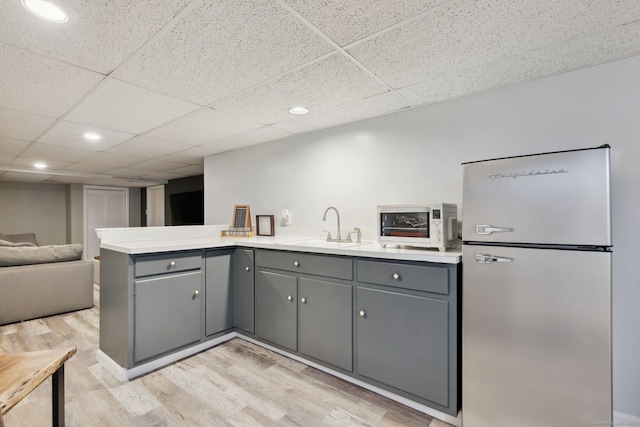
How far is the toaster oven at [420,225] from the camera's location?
2.04 metres

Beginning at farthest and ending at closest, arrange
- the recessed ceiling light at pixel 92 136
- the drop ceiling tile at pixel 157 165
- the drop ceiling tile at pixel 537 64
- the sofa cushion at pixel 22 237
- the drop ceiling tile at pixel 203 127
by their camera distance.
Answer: the sofa cushion at pixel 22 237, the drop ceiling tile at pixel 157 165, the recessed ceiling light at pixel 92 136, the drop ceiling tile at pixel 203 127, the drop ceiling tile at pixel 537 64

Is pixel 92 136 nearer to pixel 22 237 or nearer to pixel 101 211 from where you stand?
pixel 22 237

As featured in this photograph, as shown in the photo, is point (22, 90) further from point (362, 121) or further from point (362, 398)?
point (362, 398)

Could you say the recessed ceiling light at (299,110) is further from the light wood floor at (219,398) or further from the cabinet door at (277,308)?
the light wood floor at (219,398)

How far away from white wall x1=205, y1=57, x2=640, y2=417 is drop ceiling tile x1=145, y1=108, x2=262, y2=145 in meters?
0.59

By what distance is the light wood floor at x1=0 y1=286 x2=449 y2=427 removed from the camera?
1848 millimetres

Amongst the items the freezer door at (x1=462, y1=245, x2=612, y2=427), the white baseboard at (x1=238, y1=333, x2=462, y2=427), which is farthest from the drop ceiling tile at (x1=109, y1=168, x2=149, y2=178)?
the freezer door at (x1=462, y1=245, x2=612, y2=427)

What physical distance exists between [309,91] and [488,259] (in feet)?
5.38

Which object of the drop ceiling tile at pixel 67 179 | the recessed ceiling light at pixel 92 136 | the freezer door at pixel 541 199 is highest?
the recessed ceiling light at pixel 92 136

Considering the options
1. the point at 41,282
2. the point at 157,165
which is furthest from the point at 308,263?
the point at 157,165

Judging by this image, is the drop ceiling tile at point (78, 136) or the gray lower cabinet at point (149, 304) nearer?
the gray lower cabinet at point (149, 304)

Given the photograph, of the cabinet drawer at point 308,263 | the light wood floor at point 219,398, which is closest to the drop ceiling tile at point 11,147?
the light wood floor at point 219,398

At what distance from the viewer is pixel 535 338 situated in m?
1.54

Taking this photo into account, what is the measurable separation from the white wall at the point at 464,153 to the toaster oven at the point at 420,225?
0.39 meters
